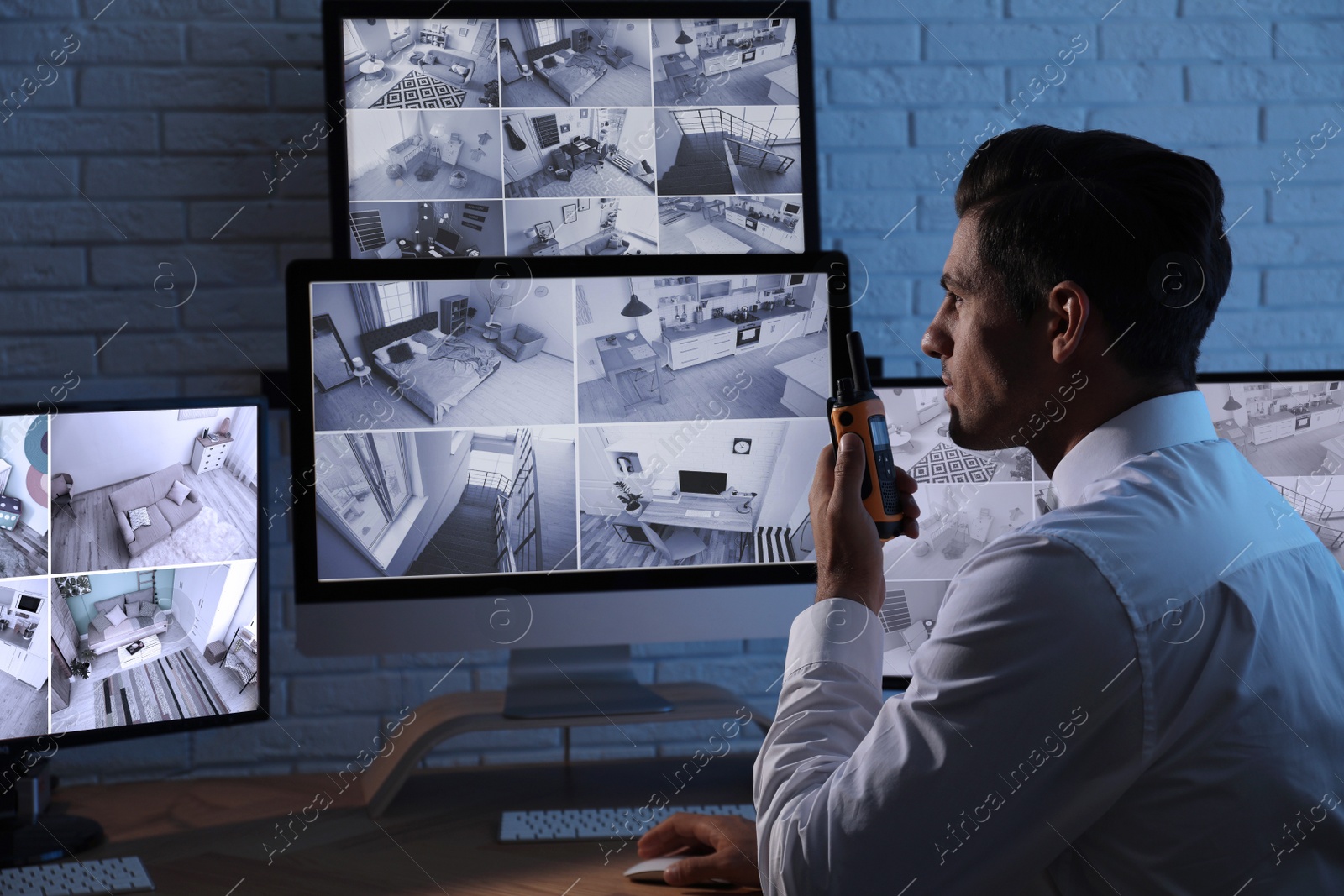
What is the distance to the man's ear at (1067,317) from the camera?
74cm

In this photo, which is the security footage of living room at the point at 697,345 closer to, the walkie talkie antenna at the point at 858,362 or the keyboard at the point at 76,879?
the walkie talkie antenna at the point at 858,362

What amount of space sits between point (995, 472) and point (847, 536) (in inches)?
15.8

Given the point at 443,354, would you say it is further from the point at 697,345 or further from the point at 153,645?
the point at 153,645

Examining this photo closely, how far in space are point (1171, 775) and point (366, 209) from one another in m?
1.19

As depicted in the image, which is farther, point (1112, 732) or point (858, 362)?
point (858, 362)

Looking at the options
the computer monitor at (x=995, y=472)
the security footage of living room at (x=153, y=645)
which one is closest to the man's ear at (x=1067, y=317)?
the computer monitor at (x=995, y=472)

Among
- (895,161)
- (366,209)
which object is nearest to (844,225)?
(895,161)

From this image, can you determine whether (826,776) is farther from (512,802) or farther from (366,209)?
(366,209)

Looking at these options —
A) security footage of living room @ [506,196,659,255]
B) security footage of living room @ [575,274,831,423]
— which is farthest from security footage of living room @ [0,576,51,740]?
security footage of living room @ [506,196,659,255]

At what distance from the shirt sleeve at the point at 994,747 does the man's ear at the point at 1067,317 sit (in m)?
0.19

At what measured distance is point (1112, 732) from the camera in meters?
0.61

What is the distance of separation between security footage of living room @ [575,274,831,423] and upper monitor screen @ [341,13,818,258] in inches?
10.8

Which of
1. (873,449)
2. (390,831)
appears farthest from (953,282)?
(390,831)

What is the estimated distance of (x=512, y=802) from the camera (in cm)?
113
